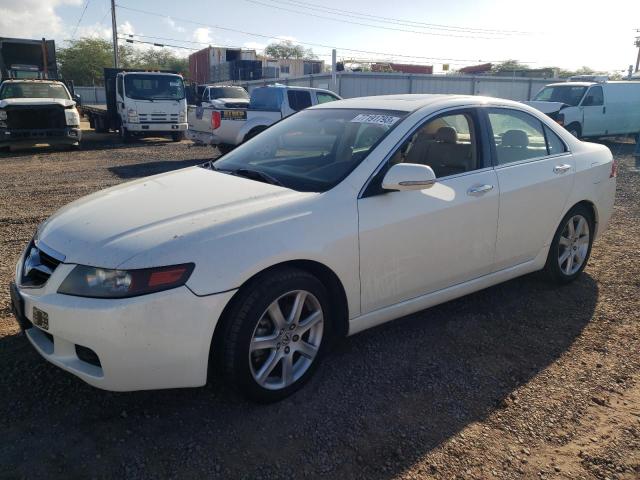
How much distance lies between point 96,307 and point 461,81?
2779cm

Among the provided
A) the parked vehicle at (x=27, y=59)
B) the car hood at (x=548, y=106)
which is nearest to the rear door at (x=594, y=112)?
the car hood at (x=548, y=106)

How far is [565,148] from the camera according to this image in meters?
4.45

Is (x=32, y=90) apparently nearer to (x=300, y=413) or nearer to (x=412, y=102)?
(x=412, y=102)

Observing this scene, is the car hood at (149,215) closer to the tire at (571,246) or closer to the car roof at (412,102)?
the car roof at (412,102)

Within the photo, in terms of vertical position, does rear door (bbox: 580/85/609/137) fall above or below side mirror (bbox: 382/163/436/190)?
above

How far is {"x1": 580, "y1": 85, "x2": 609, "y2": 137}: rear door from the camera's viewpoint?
15664 mm

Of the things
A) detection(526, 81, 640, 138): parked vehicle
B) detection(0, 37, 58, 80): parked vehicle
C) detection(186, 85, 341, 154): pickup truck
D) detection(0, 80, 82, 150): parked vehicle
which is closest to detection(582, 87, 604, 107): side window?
detection(526, 81, 640, 138): parked vehicle

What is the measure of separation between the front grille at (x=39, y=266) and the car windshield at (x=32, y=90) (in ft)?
46.7

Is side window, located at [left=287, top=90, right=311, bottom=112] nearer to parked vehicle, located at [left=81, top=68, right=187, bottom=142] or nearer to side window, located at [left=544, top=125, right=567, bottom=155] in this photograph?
parked vehicle, located at [left=81, top=68, right=187, bottom=142]

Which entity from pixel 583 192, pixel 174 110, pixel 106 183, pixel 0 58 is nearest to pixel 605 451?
pixel 583 192

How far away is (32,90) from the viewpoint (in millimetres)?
15016

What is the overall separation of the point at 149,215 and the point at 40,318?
75cm

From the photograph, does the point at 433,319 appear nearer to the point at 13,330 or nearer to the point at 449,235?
the point at 449,235

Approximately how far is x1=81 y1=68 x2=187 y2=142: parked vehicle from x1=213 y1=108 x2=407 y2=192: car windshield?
1355 cm
